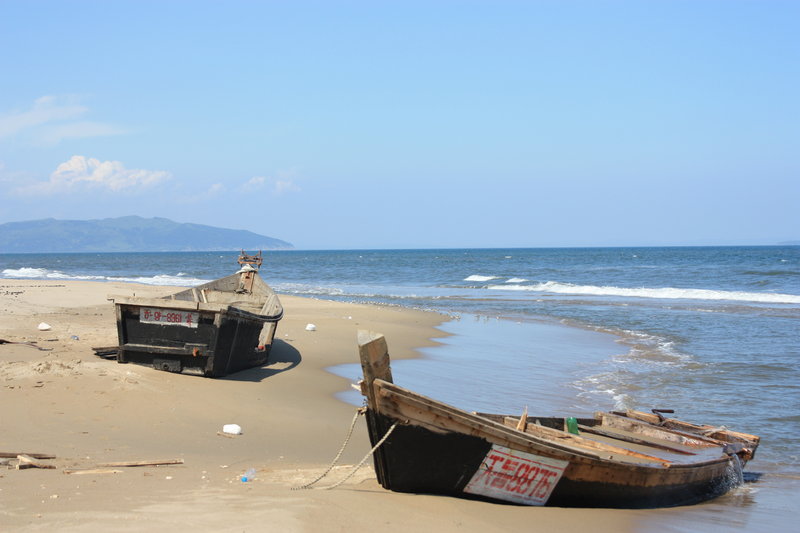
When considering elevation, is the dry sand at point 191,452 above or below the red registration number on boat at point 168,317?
below

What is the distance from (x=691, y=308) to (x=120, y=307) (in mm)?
22805

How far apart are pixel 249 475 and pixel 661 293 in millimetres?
32369

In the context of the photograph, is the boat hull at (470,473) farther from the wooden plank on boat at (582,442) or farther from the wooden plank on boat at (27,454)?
the wooden plank on boat at (27,454)

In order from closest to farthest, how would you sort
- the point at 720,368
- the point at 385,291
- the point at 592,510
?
1. the point at 592,510
2. the point at 720,368
3. the point at 385,291

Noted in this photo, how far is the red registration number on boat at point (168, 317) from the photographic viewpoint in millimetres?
9602

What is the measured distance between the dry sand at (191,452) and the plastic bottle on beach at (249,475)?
50 millimetres

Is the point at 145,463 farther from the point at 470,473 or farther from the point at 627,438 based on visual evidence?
the point at 627,438

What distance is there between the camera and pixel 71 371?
9.09 metres

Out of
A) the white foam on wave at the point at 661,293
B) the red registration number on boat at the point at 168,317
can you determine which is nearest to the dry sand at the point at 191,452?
the red registration number on boat at the point at 168,317

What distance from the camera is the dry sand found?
4852 mm

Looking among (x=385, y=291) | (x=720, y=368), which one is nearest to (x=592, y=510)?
(x=720, y=368)

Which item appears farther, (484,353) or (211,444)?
(484,353)

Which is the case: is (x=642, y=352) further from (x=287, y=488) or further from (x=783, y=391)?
(x=287, y=488)

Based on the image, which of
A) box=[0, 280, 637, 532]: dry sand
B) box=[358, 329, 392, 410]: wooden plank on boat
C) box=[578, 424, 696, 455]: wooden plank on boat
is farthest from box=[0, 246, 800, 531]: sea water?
box=[358, 329, 392, 410]: wooden plank on boat
